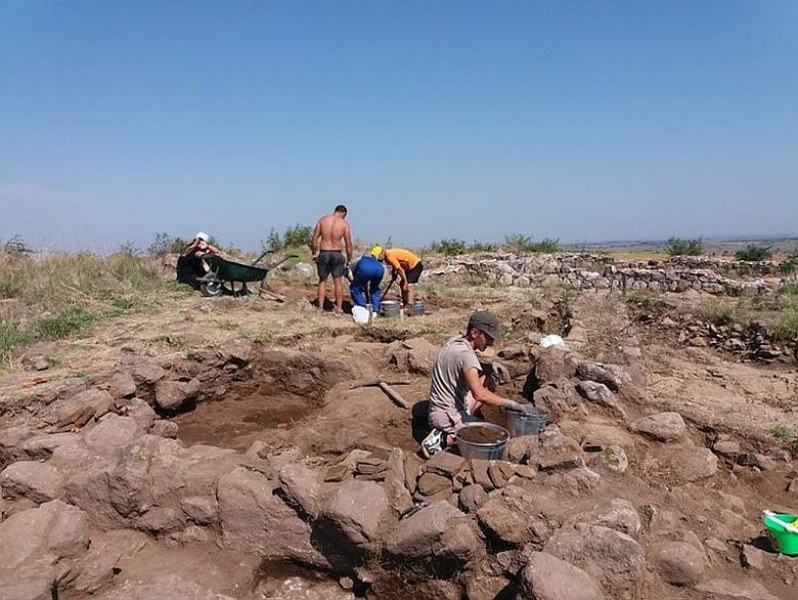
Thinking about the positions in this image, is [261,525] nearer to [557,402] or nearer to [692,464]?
[557,402]

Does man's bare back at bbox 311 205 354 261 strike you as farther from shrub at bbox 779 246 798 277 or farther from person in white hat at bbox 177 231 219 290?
shrub at bbox 779 246 798 277

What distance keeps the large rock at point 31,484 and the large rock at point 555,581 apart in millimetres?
2912

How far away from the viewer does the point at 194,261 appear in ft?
32.1

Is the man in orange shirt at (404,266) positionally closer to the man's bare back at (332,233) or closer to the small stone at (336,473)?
the man's bare back at (332,233)

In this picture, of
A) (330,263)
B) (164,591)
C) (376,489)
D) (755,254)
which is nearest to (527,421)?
(376,489)

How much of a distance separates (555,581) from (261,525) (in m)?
1.80

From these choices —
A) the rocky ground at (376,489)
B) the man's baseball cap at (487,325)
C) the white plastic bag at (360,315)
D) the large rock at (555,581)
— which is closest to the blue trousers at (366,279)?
the white plastic bag at (360,315)

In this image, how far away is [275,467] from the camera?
3.71m

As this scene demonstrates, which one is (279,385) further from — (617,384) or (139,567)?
(617,384)

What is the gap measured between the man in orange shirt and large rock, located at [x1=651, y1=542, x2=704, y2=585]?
6268 mm

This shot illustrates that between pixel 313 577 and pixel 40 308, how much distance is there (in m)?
5.98

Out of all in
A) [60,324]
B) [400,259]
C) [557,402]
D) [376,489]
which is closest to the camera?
[376,489]

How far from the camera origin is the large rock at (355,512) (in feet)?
10.1

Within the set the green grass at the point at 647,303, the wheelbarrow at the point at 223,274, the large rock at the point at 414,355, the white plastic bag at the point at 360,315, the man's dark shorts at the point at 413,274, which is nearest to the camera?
the large rock at the point at 414,355
